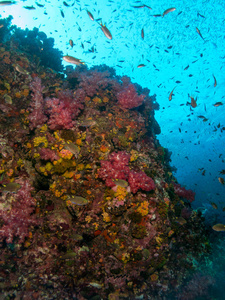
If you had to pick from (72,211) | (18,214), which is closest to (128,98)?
(72,211)

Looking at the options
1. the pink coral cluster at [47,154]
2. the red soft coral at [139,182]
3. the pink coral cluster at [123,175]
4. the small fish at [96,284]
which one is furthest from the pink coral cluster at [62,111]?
the small fish at [96,284]

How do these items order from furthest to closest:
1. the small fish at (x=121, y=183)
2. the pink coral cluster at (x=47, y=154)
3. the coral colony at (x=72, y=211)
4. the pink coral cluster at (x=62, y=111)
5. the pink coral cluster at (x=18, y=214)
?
the pink coral cluster at (x=62, y=111), the pink coral cluster at (x=47, y=154), the small fish at (x=121, y=183), the coral colony at (x=72, y=211), the pink coral cluster at (x=18, y=214)

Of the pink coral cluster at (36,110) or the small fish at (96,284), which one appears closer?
the small fish at (96,284)

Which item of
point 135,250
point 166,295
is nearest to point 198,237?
point 166,295

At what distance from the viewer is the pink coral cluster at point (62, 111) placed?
6234 millimetres

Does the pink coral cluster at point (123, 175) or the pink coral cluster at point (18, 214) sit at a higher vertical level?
the pink coral cluster at point (123, 175)

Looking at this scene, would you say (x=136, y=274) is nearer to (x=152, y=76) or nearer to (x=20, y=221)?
(x=20, y=221)

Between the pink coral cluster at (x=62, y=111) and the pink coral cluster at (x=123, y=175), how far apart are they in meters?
2.30

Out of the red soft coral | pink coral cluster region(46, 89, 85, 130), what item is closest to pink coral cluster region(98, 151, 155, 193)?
the red soft coral

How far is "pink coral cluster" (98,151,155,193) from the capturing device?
545 centimetres

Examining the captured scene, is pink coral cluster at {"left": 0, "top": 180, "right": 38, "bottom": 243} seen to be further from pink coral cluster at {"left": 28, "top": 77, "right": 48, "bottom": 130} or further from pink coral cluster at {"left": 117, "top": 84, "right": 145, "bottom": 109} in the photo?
pink coral cluster at {"left": 117, "top": 84, "right": 145, "bottom": 109}

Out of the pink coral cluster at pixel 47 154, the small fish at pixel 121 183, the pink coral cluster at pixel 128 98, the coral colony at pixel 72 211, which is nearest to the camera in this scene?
the coral colony at pixel 72 211

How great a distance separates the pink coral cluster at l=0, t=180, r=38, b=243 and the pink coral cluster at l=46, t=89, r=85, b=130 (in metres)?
2.48

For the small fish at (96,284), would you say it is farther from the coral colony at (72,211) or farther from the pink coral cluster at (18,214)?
the pink coral cluster at (18,214)
